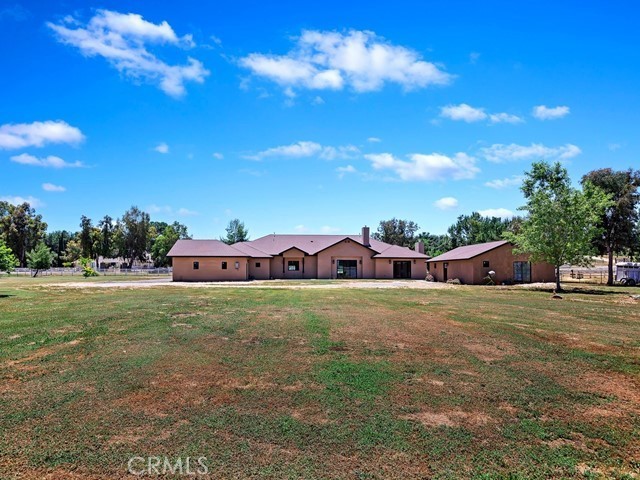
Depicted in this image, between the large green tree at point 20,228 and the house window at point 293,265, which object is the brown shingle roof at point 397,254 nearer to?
the house window at point 293,265

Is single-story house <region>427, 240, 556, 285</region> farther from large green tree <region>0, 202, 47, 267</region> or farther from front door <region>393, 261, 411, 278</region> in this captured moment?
large green tree <region>0, 202, 47, 267</region>

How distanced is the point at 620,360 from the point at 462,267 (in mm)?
31695

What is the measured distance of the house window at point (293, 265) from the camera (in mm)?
48250

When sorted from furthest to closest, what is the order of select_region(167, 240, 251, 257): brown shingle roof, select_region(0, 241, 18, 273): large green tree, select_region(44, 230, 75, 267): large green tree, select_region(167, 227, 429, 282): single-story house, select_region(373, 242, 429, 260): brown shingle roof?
select_region(44, 230, 75, 267): large green tree, select_region(373, 242, 429, 260): brown shingle roof, select_region(167, 227, 429, 282): single-story house, select_region(167, 240, 251, 257): brown shingle roof, select_region(0, 241, 18, 273): large green tree

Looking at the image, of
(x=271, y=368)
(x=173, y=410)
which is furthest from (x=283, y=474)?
(x=271, y=368)

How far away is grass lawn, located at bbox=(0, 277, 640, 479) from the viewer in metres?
4.52

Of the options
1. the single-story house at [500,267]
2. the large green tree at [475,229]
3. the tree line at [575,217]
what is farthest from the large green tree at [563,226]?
the large green tree at [475,229]

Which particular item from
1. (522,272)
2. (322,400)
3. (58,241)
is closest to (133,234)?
(58,241)

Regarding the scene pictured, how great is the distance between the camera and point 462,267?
39500mm

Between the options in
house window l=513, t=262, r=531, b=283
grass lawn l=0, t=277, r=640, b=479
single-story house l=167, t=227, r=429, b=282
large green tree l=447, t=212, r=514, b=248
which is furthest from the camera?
large green tree l=447, t=212, r=514, b=248

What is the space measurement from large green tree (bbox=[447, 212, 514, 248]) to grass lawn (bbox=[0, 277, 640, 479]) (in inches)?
2773

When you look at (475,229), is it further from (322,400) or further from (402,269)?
(322,400)

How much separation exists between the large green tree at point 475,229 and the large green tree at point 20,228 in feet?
293

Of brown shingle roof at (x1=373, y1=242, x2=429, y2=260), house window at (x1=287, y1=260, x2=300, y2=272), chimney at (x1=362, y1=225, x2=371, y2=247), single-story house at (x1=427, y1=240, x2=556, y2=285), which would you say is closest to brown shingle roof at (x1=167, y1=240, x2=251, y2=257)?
house window at (x1=287, y1=260, x2=300, y2=272)
